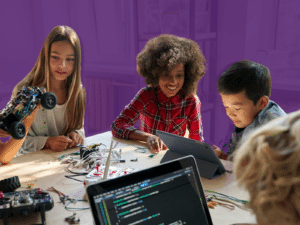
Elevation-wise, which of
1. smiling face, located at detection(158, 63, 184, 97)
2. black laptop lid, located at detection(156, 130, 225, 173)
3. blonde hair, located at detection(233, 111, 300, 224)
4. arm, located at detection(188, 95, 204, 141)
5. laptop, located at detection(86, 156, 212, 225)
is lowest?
arm, located at detection(188, 95, 204, 141)

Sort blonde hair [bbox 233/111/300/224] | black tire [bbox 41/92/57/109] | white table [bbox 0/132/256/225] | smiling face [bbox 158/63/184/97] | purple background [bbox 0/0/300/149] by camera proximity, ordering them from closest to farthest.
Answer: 1. blonde hair [bbox 233/111/300/224]
2. white table [bbox 0/132/256/225]
3. black tire [bbox 41/92/57/109]
4. smiling face [bbox 158/63/184/97]
5. purple background [bbox 0/0/300/149]

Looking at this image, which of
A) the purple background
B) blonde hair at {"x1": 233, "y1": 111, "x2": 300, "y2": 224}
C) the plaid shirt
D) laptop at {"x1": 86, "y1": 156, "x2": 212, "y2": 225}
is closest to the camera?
blonde hair at {"x1": 233, "y1": 111, "x2": 300, "y2": 224}

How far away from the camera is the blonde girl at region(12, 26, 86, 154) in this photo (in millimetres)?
1645

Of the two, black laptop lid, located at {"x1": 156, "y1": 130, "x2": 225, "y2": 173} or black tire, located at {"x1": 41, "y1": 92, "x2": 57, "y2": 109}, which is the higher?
black tire, located at {"x1": 41, "y1": 92, "x2": 57, "y2": 109}

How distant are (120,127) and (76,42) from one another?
0.55 meters

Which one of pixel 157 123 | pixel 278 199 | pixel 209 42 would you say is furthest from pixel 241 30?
pixel 278 199

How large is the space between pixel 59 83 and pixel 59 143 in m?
0.48

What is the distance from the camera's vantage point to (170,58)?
1.72 metres

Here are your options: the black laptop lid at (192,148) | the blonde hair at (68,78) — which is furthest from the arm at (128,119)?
the black laptop lid at (192,148)

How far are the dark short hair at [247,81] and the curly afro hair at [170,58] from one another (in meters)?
0.39

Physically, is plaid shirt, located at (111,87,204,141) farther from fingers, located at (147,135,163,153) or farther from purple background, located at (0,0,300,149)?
purple background, located at (0,0,300,149)

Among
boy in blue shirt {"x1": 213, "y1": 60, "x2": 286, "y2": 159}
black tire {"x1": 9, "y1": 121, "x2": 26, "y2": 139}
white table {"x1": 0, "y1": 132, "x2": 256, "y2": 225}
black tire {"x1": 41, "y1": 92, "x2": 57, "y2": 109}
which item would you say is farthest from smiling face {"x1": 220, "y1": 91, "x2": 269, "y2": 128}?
black tire {"x1": 9, "y1": 121, "x2": 26, "y2": 139}

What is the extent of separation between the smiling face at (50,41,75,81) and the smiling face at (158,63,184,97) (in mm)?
531

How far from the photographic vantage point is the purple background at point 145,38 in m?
2.22
